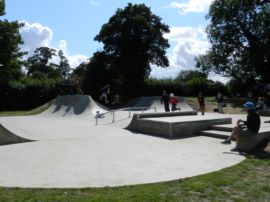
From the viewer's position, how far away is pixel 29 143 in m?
10.0

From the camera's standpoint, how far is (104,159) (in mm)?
7891

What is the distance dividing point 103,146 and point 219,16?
106 feet

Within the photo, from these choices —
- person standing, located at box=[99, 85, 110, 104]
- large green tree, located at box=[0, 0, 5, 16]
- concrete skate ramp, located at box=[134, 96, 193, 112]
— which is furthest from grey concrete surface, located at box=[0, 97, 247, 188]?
large green tree, located at box=[0, 0, 5, 16]

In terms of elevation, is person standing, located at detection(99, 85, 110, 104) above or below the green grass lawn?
above

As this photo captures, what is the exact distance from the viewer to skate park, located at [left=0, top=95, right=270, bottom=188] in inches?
246

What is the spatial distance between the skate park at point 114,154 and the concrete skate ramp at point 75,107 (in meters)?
5.18

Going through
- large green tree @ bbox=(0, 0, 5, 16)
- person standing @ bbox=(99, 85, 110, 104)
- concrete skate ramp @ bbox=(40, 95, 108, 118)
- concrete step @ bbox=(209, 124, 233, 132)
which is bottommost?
concrete step @ bbox=(209, 124, 233, 132)

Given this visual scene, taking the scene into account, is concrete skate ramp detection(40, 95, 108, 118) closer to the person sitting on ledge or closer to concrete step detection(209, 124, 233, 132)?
concrete step detection(209, 124, 233, 132)

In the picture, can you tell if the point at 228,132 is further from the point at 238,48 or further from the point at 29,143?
the point at 238,48

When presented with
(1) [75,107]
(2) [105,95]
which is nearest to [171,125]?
(1) [75,107]

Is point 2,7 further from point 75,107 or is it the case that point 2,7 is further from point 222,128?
point 222,128

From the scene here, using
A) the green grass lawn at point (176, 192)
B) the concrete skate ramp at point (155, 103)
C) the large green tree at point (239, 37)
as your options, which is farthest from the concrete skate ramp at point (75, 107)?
the large green tree at point (239, 37)

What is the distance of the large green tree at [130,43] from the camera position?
35.2 metres

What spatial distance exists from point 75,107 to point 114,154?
12.3m
